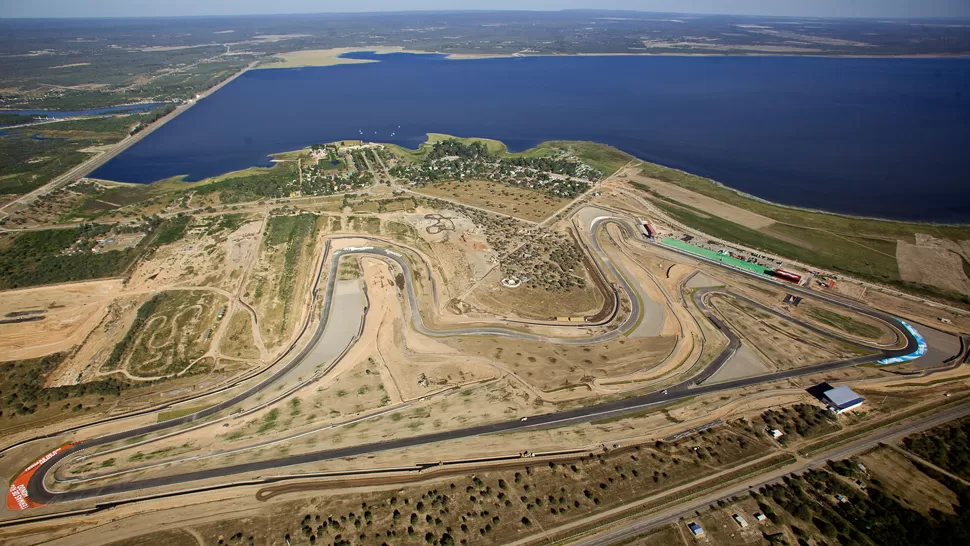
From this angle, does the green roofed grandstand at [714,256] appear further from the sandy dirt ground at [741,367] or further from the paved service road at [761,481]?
the paved service road at [761,481]

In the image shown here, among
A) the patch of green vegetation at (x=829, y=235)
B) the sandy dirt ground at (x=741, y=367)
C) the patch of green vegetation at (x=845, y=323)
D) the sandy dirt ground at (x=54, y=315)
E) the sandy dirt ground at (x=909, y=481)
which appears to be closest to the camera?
the sandy dirt ground at (x=909, y=481)

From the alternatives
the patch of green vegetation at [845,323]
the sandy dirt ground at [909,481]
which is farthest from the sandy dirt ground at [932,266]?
the sandy dirt ground at [909,481]

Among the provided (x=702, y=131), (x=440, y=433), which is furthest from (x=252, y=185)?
(x=702, y=131)

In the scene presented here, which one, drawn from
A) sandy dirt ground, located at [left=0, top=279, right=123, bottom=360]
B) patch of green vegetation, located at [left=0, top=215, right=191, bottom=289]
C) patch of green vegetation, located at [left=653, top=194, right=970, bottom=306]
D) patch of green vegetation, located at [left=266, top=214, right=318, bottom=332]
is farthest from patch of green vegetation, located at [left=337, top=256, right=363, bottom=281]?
patch of green vegetation, located at [left=653, top=194, right=970, bottom=306]

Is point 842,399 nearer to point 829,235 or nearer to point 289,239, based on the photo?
point 829,235

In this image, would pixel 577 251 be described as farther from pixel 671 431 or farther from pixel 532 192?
pixel 671 431

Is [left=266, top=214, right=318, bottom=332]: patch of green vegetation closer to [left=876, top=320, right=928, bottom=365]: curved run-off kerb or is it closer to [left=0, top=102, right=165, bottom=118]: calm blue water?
[left=876, top=320, right=928, bottom=365]: curved run-off kerb

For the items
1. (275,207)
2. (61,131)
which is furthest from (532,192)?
(61,131)
